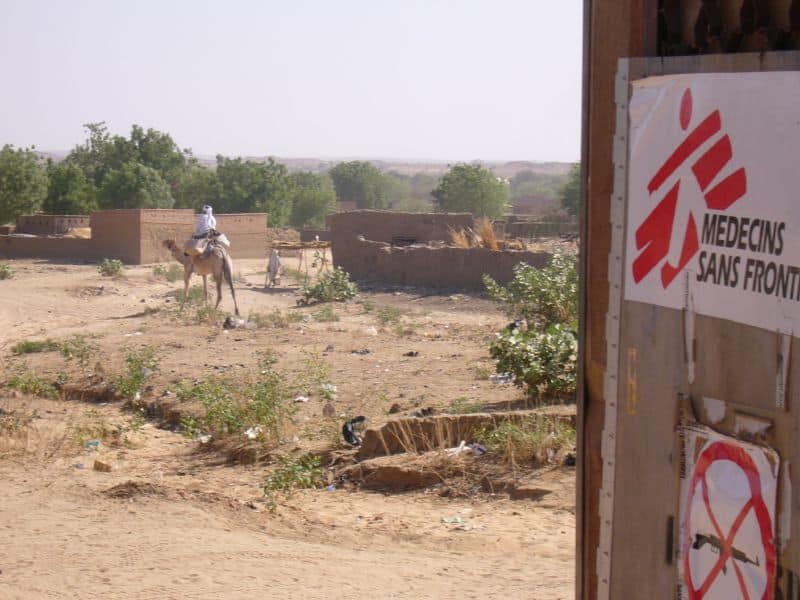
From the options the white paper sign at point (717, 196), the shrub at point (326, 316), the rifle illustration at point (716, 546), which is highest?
the white paper sign at point (717, 196)

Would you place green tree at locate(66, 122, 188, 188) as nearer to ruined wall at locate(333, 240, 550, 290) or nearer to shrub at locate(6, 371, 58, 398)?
ruined wall at locate(333, 240, 550, 290)

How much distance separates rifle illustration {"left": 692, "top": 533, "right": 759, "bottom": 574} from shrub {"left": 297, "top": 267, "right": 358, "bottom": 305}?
17103mm

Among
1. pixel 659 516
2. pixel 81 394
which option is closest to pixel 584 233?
pixel 659 516

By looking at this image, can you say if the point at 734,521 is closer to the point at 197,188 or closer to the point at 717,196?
the point at 717,196

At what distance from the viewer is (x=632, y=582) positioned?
3.13m

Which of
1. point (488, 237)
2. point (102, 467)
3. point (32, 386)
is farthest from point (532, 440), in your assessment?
point (488, 237)

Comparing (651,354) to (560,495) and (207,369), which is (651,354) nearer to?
(560,495)

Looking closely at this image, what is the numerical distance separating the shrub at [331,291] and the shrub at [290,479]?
490 inches

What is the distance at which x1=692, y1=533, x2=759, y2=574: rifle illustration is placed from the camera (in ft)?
8.79

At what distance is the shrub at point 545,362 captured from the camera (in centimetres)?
855

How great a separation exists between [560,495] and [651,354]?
12.3ft

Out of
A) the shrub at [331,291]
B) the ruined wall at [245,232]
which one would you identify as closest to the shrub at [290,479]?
the shrub at [331,291]

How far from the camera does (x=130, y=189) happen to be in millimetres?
38406

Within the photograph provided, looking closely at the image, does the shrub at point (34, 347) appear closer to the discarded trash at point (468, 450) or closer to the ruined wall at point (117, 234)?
the discarded trash at point (468, 450)
